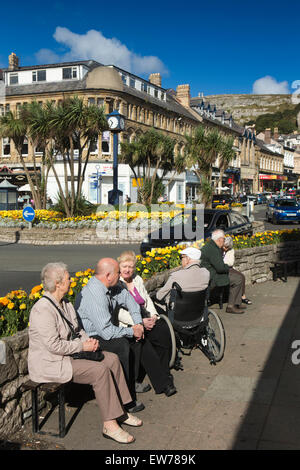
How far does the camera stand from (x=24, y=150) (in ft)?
153

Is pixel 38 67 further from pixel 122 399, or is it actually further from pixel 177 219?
pixel 122 399

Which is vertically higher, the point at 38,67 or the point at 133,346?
the point at 38,67

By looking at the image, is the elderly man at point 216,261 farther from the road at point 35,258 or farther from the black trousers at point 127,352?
the road at point 35,258

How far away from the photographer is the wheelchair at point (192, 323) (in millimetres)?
5715

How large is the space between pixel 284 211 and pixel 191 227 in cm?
1852

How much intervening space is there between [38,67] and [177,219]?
37.8m

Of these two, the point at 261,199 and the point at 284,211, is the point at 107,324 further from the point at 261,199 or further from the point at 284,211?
the point at 261,199

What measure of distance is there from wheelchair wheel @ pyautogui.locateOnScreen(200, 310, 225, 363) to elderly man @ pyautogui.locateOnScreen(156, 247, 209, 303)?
513 millimetres

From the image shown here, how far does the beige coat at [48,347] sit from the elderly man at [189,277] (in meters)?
1.96

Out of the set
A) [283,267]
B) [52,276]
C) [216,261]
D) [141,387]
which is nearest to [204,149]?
[283,267]

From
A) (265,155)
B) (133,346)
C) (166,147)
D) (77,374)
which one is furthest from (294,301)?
(265,155)

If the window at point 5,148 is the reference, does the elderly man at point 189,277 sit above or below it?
below

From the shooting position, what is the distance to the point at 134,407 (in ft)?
14.9

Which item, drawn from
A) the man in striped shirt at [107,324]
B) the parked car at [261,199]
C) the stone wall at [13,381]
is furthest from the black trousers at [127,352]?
the parked car at [261,199]
